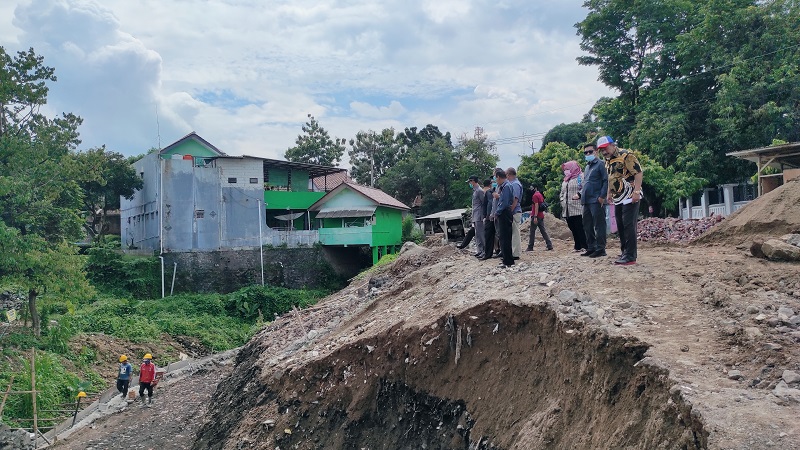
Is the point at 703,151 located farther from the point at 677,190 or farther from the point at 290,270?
the point at 290,270

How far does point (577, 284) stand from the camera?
21.3 ft

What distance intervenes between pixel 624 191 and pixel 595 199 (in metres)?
0.74

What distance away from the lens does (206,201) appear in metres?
33.1

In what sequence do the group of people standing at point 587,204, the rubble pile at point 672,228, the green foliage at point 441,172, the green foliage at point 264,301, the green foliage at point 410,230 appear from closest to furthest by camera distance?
the group of people standing at point 587,204
the rubble pile at point 672,228
the green foliage at point 264,301
the green foliage at point 410,230
the green foliage at point 441,172

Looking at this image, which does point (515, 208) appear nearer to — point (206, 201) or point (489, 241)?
point (489, 241)

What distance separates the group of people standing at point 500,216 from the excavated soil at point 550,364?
34 cm

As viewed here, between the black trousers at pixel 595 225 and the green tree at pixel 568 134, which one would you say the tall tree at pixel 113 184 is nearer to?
the green tree at pixel 568 134

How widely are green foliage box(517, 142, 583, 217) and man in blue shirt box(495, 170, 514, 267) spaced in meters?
16.9

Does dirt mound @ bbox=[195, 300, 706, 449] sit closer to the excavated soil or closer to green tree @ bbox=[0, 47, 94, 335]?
the excavated soil

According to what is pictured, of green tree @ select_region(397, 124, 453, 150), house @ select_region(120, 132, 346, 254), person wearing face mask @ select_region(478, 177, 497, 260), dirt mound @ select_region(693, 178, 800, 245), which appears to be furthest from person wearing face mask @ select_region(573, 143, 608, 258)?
green tree @ select_region(397, 124, 453, 150)

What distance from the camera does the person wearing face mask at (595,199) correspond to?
8.06 metres

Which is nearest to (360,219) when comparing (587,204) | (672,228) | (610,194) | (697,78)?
(697,78)

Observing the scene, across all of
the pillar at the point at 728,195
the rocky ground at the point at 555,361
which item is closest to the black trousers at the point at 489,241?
the rocky ground at the point at 555,361

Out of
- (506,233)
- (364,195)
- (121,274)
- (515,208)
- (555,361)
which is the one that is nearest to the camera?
(555,361)
